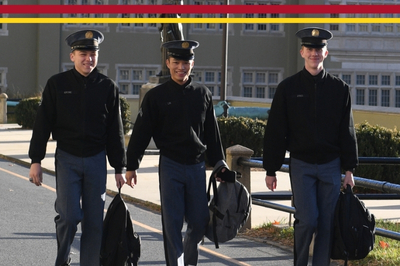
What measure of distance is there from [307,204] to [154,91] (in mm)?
1483

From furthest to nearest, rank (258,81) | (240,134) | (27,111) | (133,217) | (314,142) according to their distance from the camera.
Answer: (258,81)
(27,111)
(240,134)
(133,217)
(314,142)

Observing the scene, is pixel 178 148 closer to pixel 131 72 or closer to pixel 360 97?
pixel 131 72

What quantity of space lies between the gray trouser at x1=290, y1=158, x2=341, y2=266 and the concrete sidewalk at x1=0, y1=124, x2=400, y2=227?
3.57 meters

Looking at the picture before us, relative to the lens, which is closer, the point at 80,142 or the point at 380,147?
the point at 80,142

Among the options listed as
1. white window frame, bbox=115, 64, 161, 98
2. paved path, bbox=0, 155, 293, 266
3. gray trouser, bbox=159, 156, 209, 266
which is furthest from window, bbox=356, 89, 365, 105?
gray trouser, bbox=159, 156, 209, 266

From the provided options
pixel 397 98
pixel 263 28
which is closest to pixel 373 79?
pixel 397 98

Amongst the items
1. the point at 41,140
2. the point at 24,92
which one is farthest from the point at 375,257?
the point at 24,92

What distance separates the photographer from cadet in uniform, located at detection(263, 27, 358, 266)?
621 cm

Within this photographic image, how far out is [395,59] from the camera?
41.2m

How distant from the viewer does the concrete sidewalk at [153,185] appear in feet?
35.2

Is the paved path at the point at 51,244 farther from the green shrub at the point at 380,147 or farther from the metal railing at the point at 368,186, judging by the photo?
the green shrub at the point at 380,147

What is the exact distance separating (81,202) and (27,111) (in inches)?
873

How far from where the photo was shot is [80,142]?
6234mm

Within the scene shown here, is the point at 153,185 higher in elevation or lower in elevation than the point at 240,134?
lower
